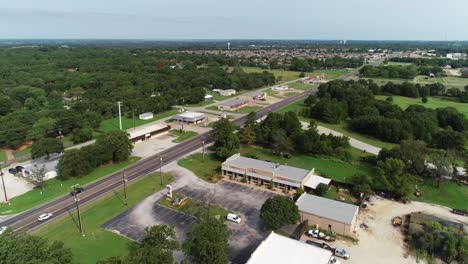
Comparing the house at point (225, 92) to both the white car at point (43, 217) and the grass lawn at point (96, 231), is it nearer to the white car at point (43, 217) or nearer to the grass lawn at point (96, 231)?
the grass lawn at point (96, 231)

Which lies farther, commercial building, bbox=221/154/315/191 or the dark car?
commercial building, bbox=221/154/315/191

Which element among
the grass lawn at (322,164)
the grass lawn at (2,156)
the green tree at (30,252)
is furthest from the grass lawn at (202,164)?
the grass lawn at (2,156)

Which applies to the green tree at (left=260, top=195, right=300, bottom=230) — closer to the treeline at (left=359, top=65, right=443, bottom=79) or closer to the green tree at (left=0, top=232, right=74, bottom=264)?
the green tree at (left=0, top=232, right=74, bottom=264)

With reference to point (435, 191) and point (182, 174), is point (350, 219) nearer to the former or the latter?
point (435, 191)

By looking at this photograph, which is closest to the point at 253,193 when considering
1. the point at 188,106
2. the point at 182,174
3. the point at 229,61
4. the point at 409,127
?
the point at 182,174

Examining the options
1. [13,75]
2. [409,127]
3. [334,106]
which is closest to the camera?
[409,127]

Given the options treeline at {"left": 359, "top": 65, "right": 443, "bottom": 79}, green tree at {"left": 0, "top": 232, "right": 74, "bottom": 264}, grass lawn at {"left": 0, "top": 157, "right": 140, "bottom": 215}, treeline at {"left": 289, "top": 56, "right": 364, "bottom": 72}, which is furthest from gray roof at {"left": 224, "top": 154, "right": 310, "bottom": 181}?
treeline at {"left": 289, "top": 56, "right": 364, "bottom": 72}
